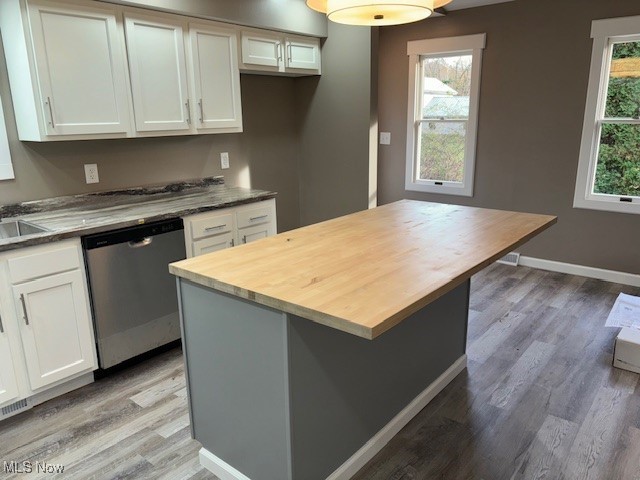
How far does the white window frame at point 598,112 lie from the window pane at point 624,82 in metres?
0.04

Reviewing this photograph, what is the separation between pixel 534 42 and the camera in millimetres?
4172

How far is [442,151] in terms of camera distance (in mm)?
4938

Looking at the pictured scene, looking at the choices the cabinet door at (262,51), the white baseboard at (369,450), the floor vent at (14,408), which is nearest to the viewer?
the white baseboard at (369,450)

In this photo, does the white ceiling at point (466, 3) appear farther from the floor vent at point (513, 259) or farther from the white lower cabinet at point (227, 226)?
the white lower cabinet at point (227, 226)

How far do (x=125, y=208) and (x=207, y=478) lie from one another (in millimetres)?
1770

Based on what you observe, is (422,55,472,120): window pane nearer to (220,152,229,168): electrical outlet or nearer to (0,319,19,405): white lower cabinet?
(220,152,229,168): electrical outlet

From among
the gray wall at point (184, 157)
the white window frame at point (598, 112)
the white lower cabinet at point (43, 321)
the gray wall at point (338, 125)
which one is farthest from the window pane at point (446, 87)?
the white lower cabinet at point (43, 321)

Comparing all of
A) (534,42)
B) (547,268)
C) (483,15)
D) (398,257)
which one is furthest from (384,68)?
(398,257)

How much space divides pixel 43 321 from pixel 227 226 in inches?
50.1

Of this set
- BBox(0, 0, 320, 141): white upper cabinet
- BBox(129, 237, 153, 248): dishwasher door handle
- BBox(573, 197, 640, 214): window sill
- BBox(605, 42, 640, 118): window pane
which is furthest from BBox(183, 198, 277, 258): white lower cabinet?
Answer: BBox(605, 42, 640, 118): window pane

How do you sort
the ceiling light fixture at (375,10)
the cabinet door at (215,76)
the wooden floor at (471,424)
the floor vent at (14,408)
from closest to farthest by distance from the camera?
the ceiling light fixture at (375,10)
the wooden floor at (471,424)
the floor vent at (14,408)
the cabinet door at (215,76)

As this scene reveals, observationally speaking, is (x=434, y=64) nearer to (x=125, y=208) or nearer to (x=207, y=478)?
(x=125, y=208)

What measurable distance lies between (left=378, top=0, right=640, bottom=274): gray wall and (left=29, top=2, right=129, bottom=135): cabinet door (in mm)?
3189

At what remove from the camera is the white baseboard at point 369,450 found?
1.90 meters
